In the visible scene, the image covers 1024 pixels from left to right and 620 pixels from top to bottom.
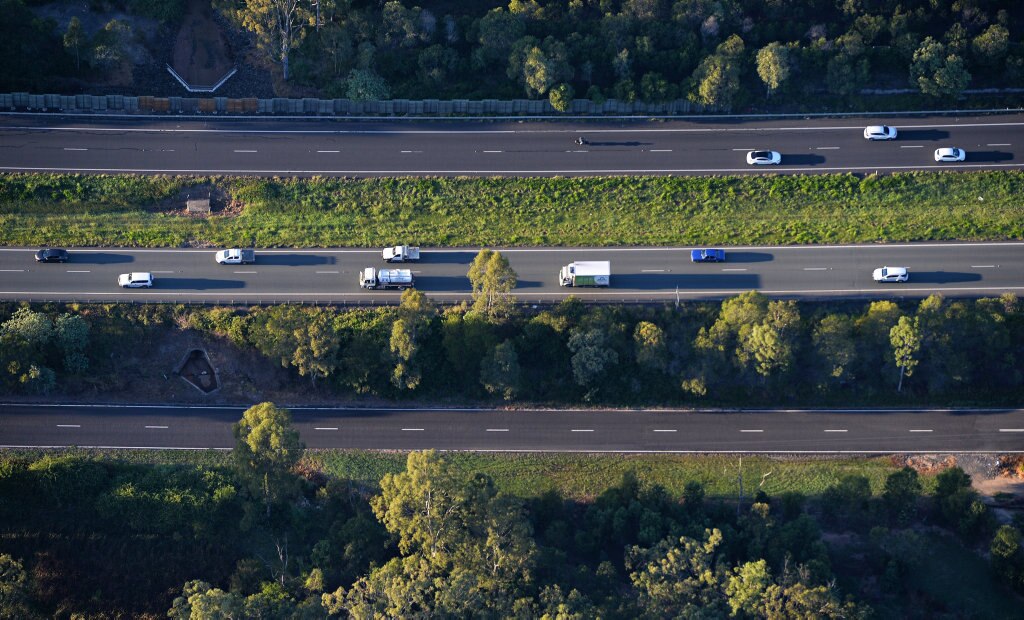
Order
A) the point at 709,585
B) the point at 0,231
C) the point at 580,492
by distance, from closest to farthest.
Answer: the point at 709,585
the point at 580,492
the point at 0,231

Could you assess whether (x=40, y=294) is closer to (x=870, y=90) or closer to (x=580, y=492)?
(x=580, y=492)

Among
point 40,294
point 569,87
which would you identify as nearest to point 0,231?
point 40,294

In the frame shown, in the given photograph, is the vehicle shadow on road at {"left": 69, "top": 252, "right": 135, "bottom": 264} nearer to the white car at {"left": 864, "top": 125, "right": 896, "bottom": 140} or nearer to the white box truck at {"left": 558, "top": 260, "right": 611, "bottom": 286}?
the white box truck at {"left": 558, "top": 260, "right": 611, "bottom": 286}

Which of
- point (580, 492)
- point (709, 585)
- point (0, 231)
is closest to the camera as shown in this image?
point (709, 585)

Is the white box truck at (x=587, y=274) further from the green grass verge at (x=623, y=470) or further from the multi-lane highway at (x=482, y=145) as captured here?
the green grass verge at (x=623, y=470)

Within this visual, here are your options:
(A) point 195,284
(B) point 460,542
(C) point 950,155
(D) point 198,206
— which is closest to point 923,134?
(C) point 950,155

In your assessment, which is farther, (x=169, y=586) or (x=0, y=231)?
(x=0, y=231)

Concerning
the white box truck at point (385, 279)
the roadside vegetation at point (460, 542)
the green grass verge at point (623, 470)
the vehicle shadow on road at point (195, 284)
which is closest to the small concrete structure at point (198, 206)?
the vehicle shadow on road at point (195, 284)
